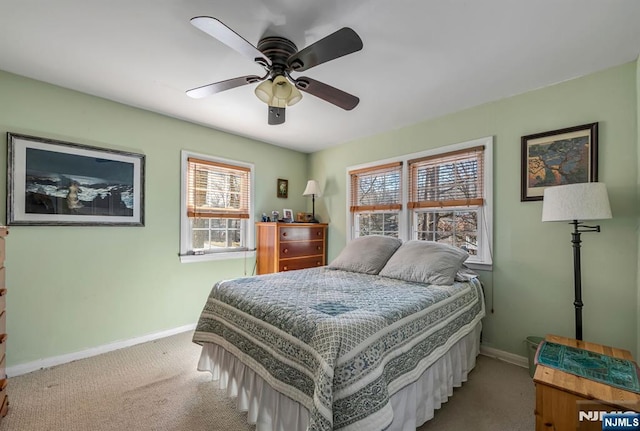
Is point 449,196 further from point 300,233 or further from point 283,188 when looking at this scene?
point 283,188

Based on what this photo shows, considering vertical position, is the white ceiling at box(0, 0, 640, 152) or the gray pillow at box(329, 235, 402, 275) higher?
the white ceiling at box(0, 0, 640, 152)

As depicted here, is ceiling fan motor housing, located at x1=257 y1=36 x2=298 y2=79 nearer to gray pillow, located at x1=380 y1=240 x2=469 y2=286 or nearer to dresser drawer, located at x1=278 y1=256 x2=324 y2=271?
gray pillow, located at x1=380 y1=240 x2=469 y2=286

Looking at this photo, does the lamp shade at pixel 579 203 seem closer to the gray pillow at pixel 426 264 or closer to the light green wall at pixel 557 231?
the light green wall at pixel 557 231

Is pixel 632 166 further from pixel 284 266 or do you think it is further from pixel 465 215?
pixel 284 266

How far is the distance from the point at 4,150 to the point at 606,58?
15.1ft

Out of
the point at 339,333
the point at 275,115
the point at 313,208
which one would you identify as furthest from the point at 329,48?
the point at 313,208

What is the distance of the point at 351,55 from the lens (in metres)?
1.96

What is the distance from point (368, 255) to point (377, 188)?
115cm

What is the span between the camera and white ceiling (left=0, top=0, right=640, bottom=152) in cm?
154

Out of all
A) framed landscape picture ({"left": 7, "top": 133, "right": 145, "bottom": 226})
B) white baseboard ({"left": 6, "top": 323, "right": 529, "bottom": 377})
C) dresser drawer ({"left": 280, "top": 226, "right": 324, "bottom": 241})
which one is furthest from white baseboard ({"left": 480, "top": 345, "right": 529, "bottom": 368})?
framed landscape picture ({"left": 7, "top": 133, "right": 145, "bottom": 226})

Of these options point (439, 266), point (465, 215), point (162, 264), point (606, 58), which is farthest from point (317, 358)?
point (606, 58)

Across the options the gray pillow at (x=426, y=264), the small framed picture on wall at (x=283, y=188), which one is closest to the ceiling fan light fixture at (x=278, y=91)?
the gray pillow at (x=426, y=264)

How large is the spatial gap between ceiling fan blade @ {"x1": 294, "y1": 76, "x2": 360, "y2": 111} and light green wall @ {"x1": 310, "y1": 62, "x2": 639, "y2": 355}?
154 centimetres

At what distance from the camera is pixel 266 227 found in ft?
12.2
